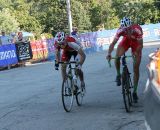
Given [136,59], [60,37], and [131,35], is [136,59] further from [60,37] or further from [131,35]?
[60,37]

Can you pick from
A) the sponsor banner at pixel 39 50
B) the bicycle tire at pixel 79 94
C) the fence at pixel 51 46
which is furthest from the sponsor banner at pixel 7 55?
the bicycle tire at pixel 79 94

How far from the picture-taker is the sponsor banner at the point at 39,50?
1256 inches

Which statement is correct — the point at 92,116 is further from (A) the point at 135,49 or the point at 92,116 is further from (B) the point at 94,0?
(B) the point at 94,0

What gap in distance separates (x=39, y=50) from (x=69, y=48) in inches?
890

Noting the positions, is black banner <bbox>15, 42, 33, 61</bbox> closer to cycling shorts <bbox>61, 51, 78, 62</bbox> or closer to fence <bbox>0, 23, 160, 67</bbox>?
fence <bbox>0, 23, 160, 67</bbox>

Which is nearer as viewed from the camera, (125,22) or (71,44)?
(125,22)

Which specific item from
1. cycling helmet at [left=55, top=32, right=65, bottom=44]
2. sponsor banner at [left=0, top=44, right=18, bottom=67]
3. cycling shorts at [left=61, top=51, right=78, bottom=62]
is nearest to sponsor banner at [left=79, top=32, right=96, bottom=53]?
sponsor banner at [left=0, top=44, right=18, bottom=67]

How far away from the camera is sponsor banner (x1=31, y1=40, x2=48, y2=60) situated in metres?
31.9

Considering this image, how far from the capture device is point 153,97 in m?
3.88

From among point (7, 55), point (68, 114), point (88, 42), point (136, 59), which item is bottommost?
point (88, 42)

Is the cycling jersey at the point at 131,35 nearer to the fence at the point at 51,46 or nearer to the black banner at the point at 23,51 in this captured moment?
the fence at the point at 51,46

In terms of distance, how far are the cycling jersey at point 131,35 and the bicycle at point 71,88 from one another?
3.85 ft

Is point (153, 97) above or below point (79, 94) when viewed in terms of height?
above

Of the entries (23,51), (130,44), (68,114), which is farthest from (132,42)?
(23,51)
